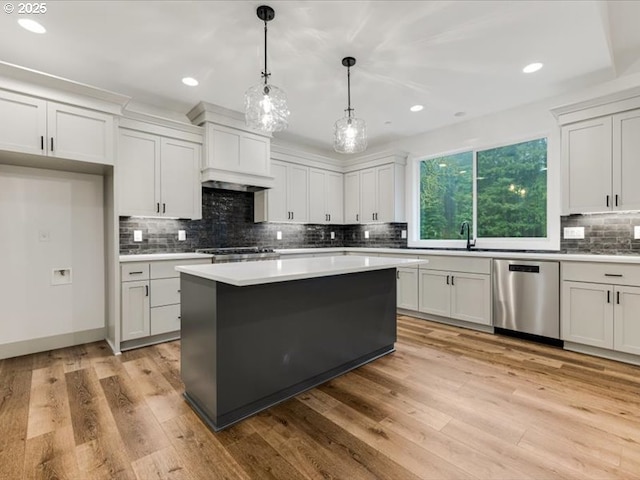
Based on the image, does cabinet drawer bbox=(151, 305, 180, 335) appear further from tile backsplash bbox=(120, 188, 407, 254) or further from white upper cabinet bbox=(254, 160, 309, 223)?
white upper cabinet bbox=(254, 160, 309, 223)

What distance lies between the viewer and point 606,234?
331 cm

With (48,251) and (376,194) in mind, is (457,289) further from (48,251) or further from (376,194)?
(48,251)

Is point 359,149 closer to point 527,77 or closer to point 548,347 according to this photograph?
point 527,77

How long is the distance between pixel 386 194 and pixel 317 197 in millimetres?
1162

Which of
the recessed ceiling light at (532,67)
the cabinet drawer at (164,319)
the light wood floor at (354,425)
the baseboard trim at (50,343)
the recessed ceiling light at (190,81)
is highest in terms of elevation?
the recessed ceiling light at (532,67)

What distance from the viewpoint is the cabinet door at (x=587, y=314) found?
2.90 m

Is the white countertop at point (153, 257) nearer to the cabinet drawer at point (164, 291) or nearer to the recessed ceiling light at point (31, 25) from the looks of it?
the cabinet drawer at point (164, 291)

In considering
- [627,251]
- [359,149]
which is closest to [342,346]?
[359,149]

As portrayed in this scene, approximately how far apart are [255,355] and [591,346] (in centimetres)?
320

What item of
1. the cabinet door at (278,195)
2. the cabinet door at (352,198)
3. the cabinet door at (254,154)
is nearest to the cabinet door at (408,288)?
the cabinet door at (352,198)

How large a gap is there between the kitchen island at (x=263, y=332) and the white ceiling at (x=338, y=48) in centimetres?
183

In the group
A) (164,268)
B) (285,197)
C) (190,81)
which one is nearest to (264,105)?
(190,81)

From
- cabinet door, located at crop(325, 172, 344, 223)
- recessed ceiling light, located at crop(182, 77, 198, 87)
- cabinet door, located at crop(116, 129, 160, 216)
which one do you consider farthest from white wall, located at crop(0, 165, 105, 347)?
cabinet door, located at crop(325, 172, 344, 223)

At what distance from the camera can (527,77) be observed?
3.23 meters
